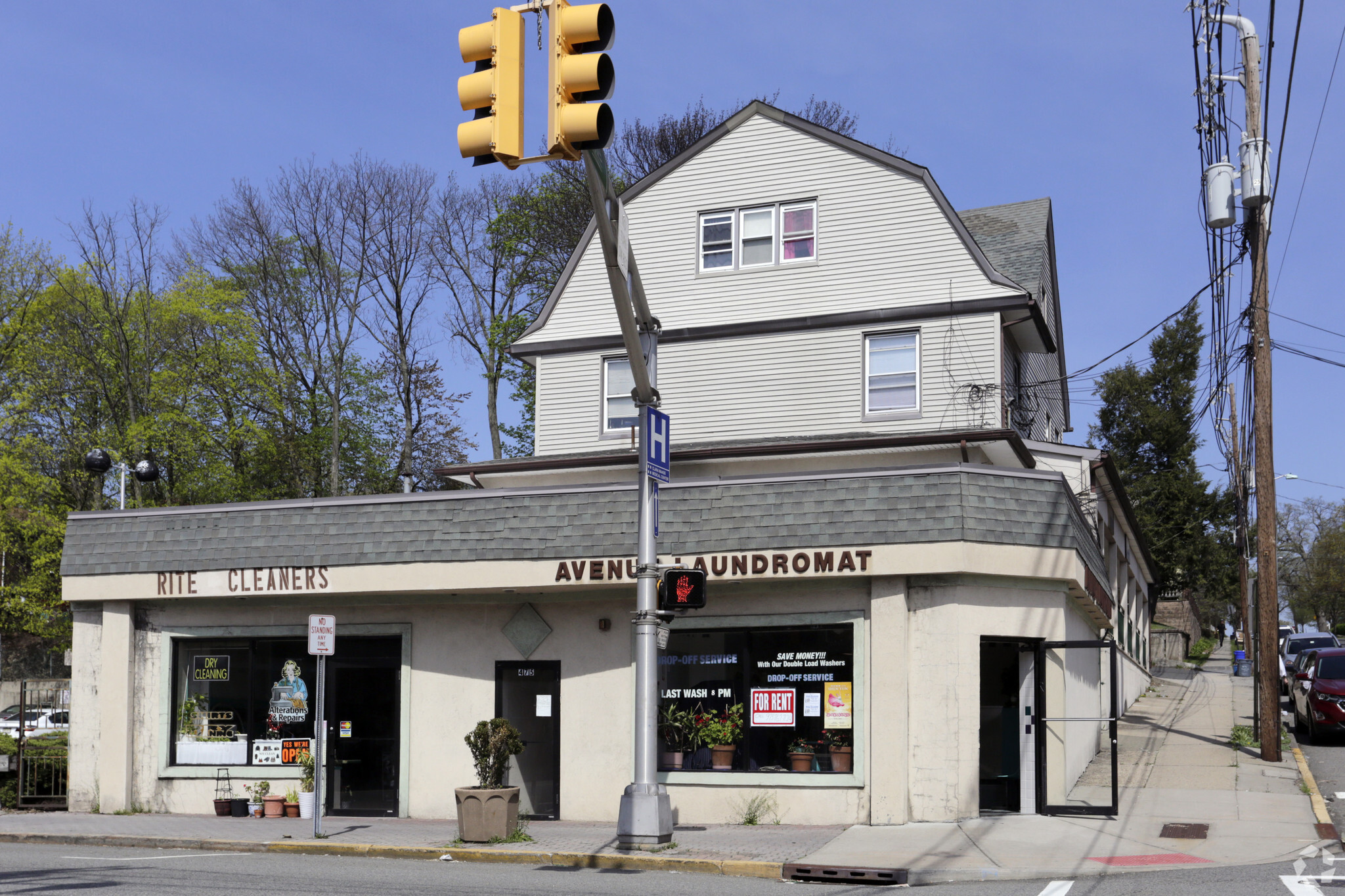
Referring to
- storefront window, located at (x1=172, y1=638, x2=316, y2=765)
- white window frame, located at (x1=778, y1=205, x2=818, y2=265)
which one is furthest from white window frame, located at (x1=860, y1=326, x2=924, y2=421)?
storefront window, located at (x1=172, y1=638, x2=316, y2=765)

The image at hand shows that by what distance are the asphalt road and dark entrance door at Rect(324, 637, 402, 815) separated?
431cm

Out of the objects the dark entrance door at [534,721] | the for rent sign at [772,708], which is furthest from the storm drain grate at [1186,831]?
the dark entrance door at [534,721]

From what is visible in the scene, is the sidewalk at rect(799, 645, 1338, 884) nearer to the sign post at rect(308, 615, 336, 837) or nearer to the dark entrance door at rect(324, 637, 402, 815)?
the sign post at rect(308, 615, 336, 837)

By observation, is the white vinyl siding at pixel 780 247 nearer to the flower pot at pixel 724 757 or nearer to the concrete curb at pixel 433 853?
the flower pot at pixel 724 757

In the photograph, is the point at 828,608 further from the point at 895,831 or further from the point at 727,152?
the point at 727,152

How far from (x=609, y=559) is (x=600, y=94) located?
33.0 feet

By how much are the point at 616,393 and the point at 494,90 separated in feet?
55.7

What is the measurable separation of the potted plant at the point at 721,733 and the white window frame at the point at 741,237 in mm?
9441

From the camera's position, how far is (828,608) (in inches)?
650

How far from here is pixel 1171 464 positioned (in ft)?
183

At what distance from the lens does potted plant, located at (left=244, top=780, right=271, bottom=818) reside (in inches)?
734

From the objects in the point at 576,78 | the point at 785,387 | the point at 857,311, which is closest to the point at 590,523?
the point at 785,387

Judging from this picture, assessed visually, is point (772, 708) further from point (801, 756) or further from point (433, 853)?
point (433, 853)

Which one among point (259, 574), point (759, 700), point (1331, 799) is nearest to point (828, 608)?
point (759, 700)
